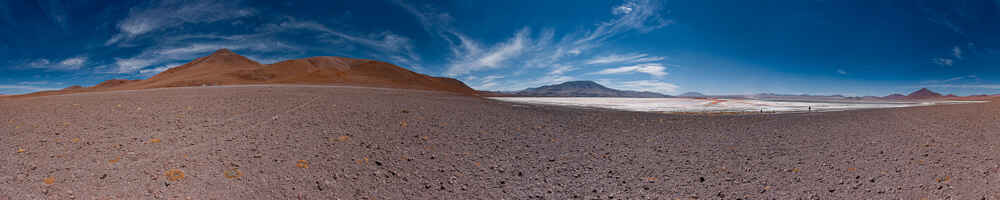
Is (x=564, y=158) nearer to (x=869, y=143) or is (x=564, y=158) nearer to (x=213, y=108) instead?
(x=869, y=143)

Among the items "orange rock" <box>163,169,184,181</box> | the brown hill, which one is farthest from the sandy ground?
the brown hill

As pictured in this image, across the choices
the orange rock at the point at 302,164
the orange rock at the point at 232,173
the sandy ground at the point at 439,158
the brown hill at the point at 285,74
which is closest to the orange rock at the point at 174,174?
the sandy ground at the point at 439,158

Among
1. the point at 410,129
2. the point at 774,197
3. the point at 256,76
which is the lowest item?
the point at 774,197

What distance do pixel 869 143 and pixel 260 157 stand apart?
33.7 ft

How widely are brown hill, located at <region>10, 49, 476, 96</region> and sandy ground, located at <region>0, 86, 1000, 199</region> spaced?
1944 inches

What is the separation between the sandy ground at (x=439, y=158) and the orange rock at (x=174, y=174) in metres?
0.02

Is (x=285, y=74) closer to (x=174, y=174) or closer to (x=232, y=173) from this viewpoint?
(x=174, y=174)

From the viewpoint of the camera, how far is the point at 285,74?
6556 centimetres

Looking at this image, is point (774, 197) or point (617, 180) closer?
point (774, 197)

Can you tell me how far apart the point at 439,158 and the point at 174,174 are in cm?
296

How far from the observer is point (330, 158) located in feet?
14.5

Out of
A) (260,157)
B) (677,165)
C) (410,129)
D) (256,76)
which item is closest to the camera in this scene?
(260,157)

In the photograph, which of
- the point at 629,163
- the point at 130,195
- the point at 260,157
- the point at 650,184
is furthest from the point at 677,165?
the point at 130,195

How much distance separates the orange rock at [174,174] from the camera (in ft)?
11.5
